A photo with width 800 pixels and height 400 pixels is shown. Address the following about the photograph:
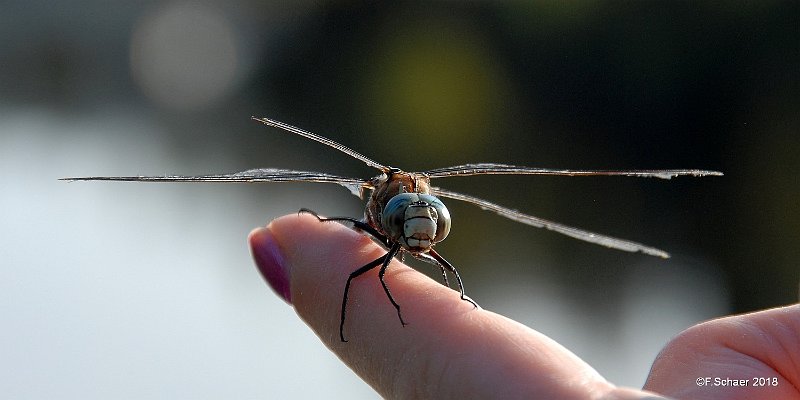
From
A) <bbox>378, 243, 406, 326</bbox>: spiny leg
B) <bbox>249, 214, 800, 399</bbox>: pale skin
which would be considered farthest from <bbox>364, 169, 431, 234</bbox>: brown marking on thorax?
<bbox>378, 243, 406, 326</bbox>: spiny leg

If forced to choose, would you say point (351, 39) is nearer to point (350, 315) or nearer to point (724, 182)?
point (724, 182)

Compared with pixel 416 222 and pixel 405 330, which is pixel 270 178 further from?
pixel 405 330

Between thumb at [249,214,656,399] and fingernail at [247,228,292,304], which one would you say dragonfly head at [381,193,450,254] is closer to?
thumb at [249,214,656,399]

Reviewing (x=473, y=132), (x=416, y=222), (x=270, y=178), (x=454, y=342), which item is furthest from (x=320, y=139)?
(x=473, y=132)

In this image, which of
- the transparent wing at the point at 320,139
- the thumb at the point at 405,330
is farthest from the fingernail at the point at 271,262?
the transparent wing at the point at 320,139

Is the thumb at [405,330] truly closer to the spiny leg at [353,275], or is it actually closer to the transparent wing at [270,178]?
the spiny leg at [353,275]
